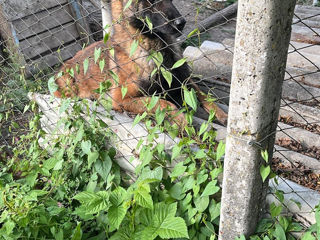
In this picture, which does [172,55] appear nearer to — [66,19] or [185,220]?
[185,220]

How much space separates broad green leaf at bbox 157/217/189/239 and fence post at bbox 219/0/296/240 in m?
0.22

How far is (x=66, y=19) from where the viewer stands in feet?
22.9

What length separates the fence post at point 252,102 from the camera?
59.2 inches

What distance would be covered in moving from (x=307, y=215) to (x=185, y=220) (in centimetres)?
73

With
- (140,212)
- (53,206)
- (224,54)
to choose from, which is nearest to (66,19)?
A: (224,54)

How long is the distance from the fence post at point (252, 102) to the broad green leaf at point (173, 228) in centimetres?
22

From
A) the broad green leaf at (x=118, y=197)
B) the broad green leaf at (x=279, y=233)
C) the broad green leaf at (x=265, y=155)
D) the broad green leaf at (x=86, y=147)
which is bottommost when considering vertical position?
the broad green leaf at (x=279, y=233)

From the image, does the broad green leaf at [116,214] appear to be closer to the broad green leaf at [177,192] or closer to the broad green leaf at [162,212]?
the broad green leaf at [162,212]

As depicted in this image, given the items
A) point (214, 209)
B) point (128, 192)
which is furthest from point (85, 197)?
point (214, 209)

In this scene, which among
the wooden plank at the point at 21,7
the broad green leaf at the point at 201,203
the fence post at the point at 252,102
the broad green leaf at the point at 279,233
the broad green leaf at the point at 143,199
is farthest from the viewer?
the wooden plank at the point at 21,7

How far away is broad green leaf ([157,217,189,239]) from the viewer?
81.4 inches

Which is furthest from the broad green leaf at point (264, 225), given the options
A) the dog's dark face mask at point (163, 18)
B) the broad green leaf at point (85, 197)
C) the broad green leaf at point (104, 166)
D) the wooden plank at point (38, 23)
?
the wooden plank at point (38, 23)

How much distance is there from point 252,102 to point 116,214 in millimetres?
1090

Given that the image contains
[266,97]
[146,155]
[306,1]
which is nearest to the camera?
[266,97]
